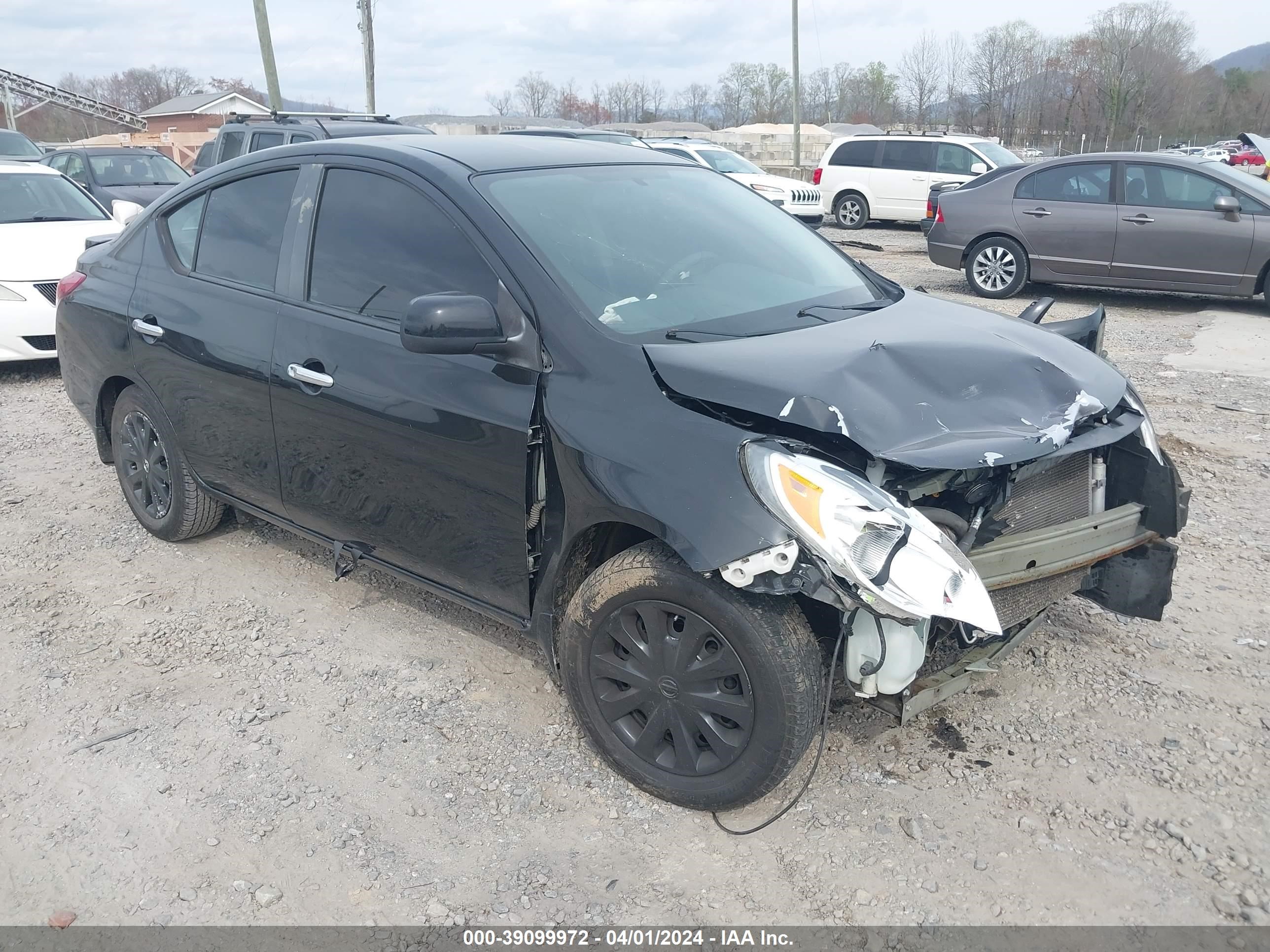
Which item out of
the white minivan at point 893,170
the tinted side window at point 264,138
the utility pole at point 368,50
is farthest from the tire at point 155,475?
the utility pole at point 368,50

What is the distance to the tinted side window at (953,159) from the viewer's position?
17344 mm

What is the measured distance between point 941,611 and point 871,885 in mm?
778

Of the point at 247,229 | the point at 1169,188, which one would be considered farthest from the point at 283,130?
the point at 1169,188

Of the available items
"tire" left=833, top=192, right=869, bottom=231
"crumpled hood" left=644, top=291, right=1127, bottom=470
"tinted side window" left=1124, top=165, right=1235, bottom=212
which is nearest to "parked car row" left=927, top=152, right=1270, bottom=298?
"tinted side window" left=1124, top=165, right=1235, bottom=212

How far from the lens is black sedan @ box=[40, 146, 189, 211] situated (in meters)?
14.4

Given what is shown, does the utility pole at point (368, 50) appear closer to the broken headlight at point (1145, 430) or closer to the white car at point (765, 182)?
the white car at point (765, 182)

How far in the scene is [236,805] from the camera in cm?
297

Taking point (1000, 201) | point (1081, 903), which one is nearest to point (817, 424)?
point (1081, 903)

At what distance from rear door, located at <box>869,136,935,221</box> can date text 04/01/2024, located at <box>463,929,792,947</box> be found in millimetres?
17162

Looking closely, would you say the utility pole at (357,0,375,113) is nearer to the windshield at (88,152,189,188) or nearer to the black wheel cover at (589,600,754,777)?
the windshield at (88,152,189,188)

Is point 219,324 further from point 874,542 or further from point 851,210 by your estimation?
point 851,210

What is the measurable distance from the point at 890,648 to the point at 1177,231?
945 cm

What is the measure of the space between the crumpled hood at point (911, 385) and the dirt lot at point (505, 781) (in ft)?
3.49

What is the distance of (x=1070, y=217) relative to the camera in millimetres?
10734
